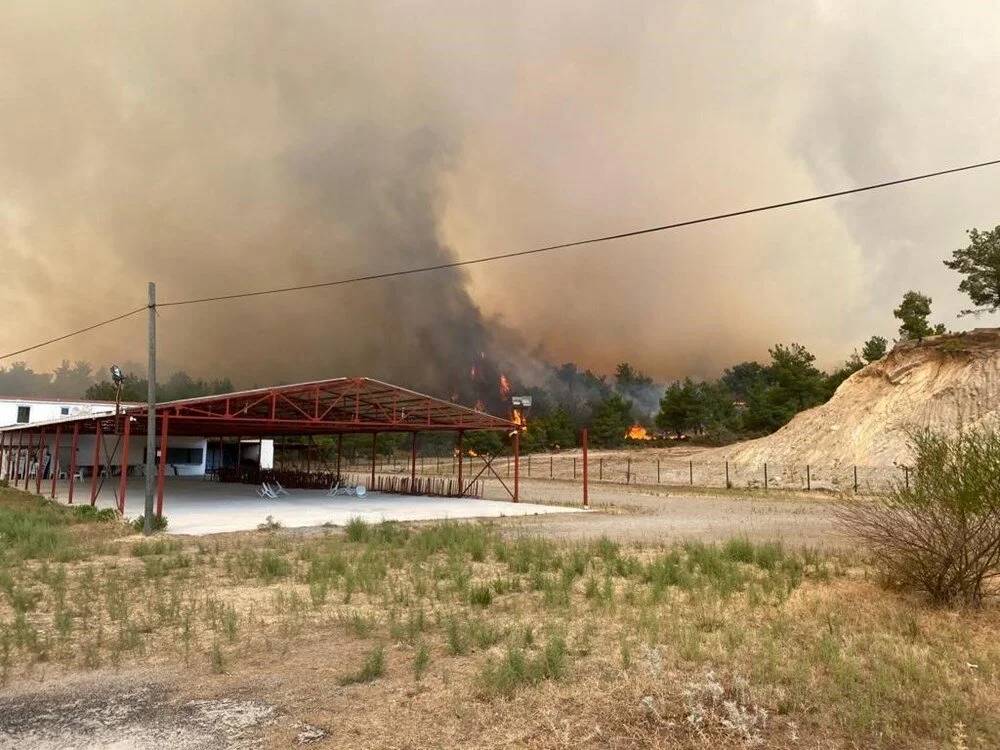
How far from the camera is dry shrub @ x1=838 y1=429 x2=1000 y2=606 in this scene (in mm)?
9328

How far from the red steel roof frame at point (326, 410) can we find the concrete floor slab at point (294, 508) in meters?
3.56

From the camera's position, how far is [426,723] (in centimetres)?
608

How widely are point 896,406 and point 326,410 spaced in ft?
146

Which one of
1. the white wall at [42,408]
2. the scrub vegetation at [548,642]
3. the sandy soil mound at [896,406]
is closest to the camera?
the scrub vegetation at [548,642]

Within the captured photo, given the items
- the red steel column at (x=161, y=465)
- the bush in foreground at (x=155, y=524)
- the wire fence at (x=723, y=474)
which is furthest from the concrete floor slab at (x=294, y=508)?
the wire fence at (x=723, y=474)

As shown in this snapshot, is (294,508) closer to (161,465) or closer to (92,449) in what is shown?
(161,465)

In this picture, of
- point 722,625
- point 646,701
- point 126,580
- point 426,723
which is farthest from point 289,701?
point 126,580

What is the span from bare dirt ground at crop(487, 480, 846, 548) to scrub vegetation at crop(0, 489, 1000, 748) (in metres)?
4.66

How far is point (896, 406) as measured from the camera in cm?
5188

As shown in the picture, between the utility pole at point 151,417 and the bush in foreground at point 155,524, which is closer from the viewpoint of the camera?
the utility pole at point 151,417

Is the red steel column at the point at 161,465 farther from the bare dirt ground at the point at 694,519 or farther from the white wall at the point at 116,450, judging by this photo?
the white wall at the point at 116,450

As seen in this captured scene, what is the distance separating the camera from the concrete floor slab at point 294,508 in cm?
2345

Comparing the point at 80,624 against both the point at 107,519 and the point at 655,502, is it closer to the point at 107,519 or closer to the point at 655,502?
the point at 107,519

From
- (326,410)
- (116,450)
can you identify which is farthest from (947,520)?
(116,450)
